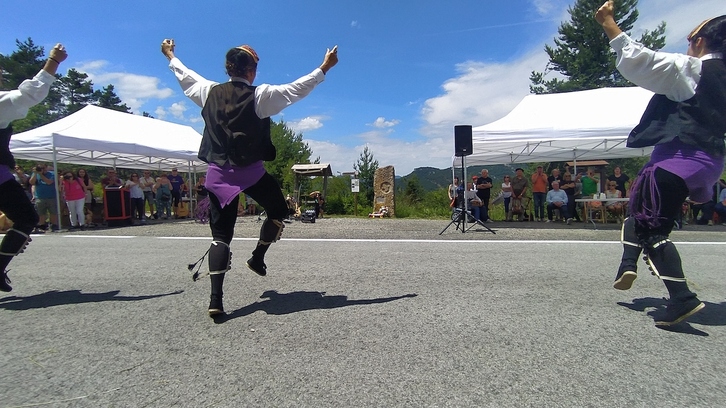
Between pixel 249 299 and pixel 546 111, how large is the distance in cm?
1116

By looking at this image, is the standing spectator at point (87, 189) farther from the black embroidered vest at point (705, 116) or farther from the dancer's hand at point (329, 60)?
the black embroidered vest at point (705, 116)

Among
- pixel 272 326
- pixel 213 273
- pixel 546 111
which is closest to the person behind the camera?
pixel 272 326

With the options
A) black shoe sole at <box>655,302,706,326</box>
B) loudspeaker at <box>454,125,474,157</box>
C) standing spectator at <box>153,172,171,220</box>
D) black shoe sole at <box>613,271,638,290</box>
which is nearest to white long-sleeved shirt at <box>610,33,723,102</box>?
black shoe sole at <box>613,271,638,290</box>

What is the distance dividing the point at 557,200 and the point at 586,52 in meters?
21.7

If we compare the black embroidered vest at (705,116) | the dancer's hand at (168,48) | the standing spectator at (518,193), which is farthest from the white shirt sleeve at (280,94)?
the standing spectator at (518,193)

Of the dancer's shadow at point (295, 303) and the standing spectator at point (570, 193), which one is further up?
the standing spectator at point (570, 193)

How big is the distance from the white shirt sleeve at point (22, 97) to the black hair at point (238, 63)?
4.95 ft

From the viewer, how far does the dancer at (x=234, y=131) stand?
277 centimetres

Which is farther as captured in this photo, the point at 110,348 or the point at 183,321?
the point at 183,321

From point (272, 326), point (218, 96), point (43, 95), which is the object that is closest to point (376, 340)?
point (272, 326)

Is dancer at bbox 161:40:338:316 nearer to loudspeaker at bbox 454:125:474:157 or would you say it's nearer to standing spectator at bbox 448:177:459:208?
loudspeaker at bbox 454:125:474:157

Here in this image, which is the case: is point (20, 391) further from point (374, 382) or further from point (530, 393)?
point (530, 393)

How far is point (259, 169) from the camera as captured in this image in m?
3.01

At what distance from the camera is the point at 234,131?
276 centimetres
